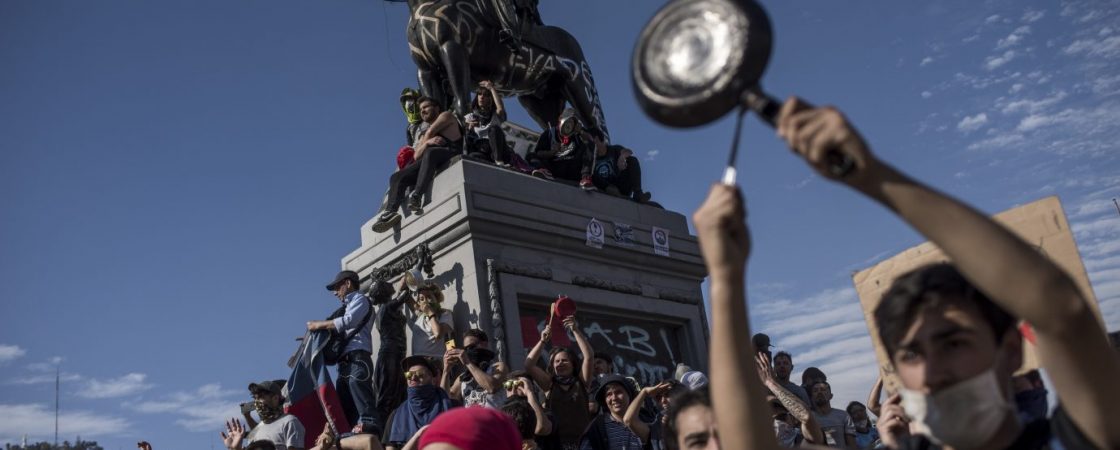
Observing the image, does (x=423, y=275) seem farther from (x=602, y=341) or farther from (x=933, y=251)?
(x=933, y=251)

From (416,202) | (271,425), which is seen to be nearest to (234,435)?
(271,425)

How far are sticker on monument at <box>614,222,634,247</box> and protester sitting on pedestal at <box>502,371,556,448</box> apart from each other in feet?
12.6

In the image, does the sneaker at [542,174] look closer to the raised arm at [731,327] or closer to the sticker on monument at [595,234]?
the sticker on monument at [595,234]

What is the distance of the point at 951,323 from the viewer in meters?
2.06

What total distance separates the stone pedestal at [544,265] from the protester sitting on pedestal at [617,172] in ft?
1.10

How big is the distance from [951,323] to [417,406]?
5.52m

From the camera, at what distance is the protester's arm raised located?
171 cm

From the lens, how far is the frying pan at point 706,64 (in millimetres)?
2162

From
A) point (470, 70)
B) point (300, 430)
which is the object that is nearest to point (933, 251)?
point (300, 430)

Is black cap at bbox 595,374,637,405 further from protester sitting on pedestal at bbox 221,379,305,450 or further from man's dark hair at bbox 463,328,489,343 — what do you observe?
protester sitting on pedestal at bbox 221,379,305,450

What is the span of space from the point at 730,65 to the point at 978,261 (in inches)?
27.5

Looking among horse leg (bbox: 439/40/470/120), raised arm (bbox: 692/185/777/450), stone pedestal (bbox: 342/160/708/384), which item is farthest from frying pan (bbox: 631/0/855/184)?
horse leg (bbox: 439/40/470/120)

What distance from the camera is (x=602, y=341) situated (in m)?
10.6

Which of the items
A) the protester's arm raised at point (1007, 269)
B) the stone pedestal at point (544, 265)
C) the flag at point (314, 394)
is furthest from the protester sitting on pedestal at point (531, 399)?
the protester's arm raised at point (1007, 269)
